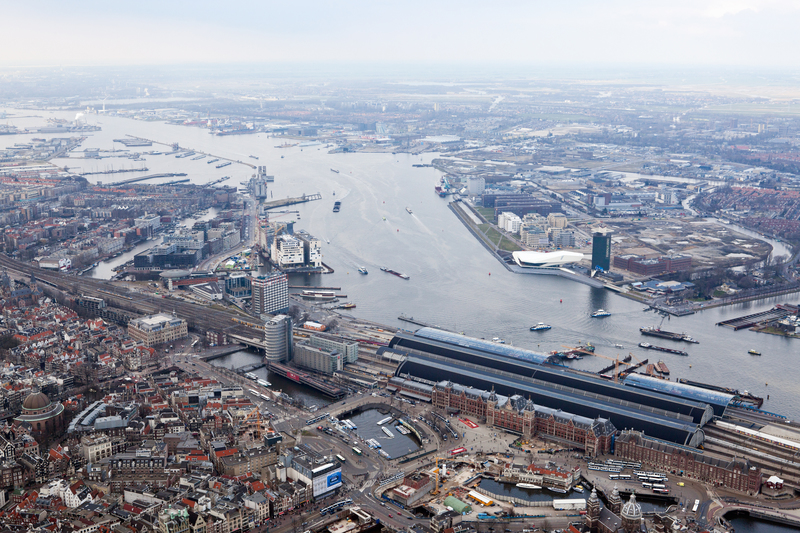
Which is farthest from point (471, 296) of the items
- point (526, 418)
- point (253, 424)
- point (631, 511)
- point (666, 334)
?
point (631, 511)

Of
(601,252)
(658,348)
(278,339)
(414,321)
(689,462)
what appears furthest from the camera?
(601,252)

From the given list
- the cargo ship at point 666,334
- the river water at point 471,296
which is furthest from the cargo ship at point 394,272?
the cargo ship at point 666,334

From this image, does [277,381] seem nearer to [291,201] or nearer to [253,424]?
[253,424]

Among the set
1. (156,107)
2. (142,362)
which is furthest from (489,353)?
(156,107)

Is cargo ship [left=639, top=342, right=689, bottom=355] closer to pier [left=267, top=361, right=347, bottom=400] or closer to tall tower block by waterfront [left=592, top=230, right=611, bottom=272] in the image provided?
tall tower block by waterfront [left=592, top=230, right=611, bottom=272]

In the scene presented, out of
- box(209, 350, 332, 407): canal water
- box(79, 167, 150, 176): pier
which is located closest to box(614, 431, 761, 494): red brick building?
box(209, 350, 332, 407): canal water

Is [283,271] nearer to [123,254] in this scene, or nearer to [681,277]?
[123,254]

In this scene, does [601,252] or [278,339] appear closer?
[278,339]
